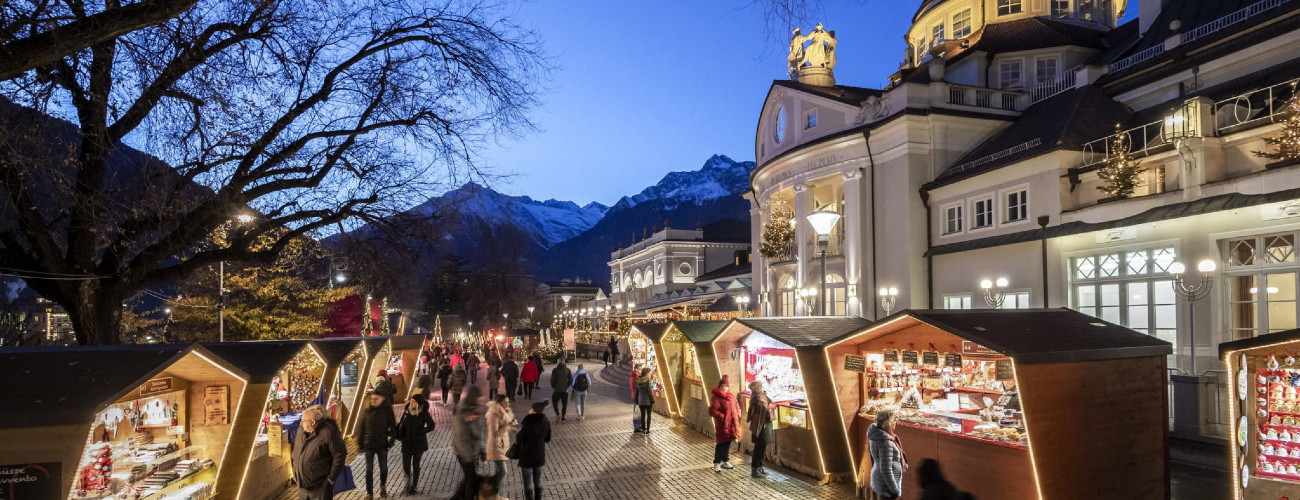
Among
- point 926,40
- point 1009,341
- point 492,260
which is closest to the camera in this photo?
point 1009,341

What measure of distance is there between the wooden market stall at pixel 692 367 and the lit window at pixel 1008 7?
2337 cm

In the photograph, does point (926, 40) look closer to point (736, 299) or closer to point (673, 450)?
point (736, 299)

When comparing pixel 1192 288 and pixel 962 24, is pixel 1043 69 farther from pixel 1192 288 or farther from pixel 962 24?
pixel 1192 288

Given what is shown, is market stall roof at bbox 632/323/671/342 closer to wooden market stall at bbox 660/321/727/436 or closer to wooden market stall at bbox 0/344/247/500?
wooden market stall at bbox 660/321/727/436

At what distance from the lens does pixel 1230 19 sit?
19625 millimetres

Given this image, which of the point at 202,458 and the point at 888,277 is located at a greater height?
the point at 888,277

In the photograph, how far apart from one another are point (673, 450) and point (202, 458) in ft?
26.1

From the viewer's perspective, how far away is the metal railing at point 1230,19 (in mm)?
18422

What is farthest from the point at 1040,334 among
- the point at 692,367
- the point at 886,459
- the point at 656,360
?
the point at 656,360

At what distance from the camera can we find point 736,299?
38281mm

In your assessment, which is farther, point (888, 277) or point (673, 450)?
point (888, 277)

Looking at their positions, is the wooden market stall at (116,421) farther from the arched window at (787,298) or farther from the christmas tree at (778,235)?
the arched window at (787,298)

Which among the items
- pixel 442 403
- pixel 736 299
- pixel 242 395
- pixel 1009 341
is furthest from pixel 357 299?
pixel 1009 341

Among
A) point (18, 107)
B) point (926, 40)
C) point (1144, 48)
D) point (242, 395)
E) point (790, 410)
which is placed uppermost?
point (926, 40)
